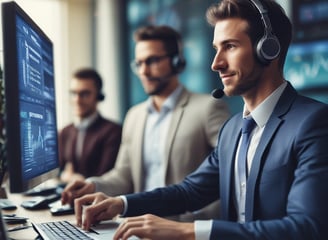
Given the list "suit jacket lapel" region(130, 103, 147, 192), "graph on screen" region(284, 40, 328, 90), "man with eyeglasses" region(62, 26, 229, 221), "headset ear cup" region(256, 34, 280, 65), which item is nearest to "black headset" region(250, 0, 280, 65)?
"headset ear cup" region(256, 34, 280, 65)

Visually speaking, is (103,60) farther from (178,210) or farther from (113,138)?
(178,210)

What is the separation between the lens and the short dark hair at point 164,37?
2.24 metres

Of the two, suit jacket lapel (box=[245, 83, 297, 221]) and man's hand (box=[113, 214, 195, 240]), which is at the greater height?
suit jacket lapel (box=[245, 83, 297, 221])

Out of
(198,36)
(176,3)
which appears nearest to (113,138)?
(198,36)

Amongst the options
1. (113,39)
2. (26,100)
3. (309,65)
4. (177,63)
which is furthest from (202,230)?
(113,39)

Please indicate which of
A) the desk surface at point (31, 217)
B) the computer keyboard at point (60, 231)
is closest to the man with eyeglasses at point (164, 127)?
the desk surface at point (31, 217)

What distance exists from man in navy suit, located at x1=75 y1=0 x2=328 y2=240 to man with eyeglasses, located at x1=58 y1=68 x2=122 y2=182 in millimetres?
1426

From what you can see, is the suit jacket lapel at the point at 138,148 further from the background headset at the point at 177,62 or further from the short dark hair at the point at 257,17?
the short dark hair at the point at 257,17

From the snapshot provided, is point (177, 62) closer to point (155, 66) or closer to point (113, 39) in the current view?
point (155, 66)

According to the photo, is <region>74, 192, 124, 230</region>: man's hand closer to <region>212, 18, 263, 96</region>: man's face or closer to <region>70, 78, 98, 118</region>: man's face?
<region>212, 18, 263, 96</region>: man's face

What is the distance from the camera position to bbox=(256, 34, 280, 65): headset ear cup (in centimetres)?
114

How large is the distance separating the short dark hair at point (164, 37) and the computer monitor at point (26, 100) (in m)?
0.94

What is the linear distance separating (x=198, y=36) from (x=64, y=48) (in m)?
1.47

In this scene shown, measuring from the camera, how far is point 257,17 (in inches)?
47.7
